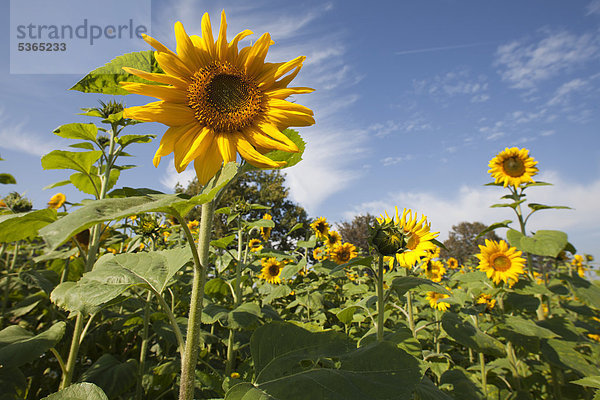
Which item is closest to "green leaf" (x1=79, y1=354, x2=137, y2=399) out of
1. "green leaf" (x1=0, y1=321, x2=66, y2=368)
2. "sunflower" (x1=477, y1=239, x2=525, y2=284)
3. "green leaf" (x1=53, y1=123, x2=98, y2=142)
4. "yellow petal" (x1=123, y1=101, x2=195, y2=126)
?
"green leaf" (x1=0, y1=321, x2=66, y2=368)

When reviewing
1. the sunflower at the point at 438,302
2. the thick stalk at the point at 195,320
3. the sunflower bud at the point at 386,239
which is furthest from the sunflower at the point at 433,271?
the thick stalk at the point at 195,320

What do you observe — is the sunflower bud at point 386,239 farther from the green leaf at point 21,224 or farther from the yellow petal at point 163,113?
the green leaf at point 21,224

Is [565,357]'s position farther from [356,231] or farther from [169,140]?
[356,231]

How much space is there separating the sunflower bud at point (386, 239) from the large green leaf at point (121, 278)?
87 cm

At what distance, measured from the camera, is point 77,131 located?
1.93m

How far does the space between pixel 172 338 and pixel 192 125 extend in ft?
5.69

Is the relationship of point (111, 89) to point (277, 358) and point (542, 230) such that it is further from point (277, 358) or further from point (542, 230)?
point (542, 230)

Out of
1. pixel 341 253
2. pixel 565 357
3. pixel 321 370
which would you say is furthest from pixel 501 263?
pixel 321 370

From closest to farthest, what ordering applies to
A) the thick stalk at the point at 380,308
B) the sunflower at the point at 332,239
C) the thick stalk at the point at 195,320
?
the thick stalk at the point at 195,320
the thick stalk at the point at 380,308
the sunflower at the point at 332,239

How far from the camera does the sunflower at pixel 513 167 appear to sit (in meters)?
3.66

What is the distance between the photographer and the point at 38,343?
61.8 inches

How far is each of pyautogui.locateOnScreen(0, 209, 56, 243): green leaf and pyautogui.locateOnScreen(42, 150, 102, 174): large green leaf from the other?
1.01 m

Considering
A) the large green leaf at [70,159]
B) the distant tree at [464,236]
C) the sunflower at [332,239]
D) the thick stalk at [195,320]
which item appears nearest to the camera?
the thick stalk at [195,320]

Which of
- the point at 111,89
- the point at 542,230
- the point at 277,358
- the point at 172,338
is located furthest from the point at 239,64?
the point at 542,230
